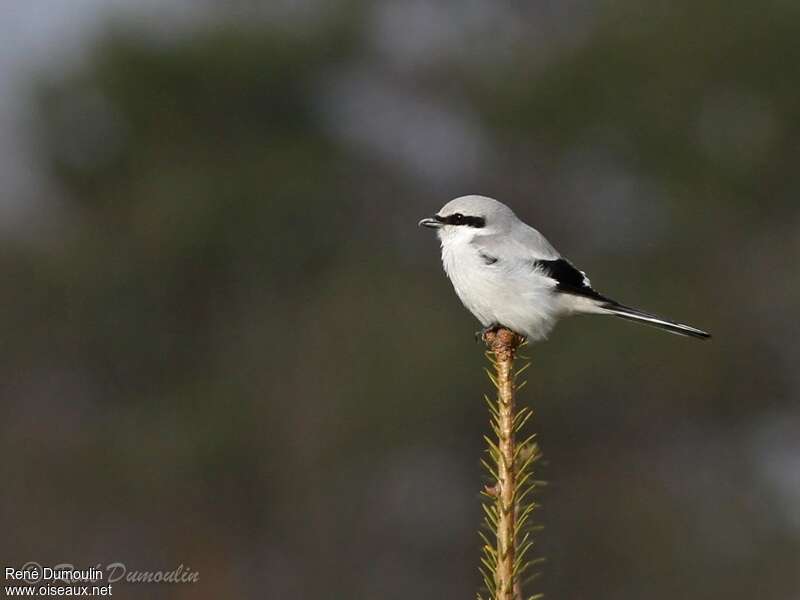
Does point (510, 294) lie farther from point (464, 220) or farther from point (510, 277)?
point (464, 220)

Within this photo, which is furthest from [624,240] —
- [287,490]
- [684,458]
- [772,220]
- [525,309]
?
[525,309]

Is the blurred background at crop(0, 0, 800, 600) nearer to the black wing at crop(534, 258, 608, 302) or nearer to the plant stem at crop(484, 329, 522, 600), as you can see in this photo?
the black wing at crop(534, 258, 608, 302)

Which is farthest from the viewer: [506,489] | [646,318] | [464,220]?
[464,220]

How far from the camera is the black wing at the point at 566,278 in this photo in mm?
4352

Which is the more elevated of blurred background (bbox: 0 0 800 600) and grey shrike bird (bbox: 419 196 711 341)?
blurred background (bbox: 0 0 800 600)

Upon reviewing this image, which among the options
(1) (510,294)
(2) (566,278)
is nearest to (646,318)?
(2) (566,278)

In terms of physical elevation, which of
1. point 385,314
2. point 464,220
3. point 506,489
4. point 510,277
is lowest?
point 506,489

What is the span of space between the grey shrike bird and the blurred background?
837cm

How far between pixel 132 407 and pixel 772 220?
25.4 ft

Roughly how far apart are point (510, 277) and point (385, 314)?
915cm

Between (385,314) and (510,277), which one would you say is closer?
(510,277)

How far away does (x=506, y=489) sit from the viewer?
2436 millimetres

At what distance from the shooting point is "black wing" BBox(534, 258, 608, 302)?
4352mm

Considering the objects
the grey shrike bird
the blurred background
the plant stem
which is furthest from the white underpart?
the blurred background
